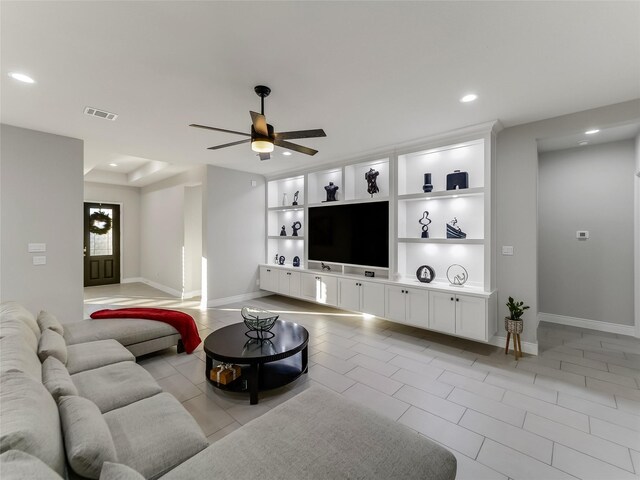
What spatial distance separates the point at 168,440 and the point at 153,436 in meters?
0.09

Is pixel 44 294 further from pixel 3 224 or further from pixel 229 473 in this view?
pixel 229 473

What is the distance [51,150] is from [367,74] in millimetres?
4347

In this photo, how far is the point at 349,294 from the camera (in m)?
4.80

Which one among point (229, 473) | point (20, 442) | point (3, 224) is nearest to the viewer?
point (20, 442)

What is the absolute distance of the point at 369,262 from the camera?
473 centimetres

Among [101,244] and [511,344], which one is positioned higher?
[101,244]

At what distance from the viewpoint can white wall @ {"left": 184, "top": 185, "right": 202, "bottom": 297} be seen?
6.51 m

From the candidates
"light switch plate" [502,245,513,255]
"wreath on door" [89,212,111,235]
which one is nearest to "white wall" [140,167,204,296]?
"wreath on door" [89,212,111,235]

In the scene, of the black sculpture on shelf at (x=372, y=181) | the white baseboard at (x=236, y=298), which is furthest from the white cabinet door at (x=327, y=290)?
the white baseboard at (x=236, y=298)

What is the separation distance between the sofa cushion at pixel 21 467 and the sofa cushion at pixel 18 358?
0.83 metres

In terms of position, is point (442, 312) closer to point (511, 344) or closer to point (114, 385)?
point (511, 344)

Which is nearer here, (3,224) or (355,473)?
(355,473)

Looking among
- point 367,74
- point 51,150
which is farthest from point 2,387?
point 51,150

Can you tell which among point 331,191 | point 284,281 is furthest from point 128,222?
point 331,191
